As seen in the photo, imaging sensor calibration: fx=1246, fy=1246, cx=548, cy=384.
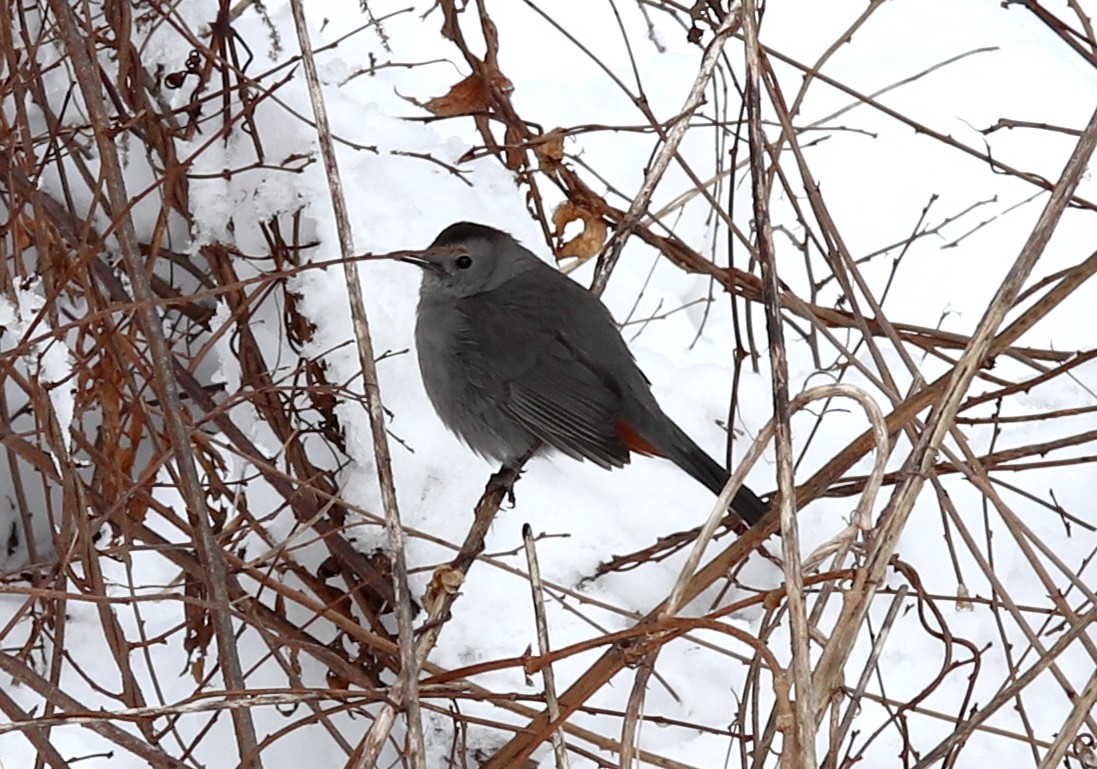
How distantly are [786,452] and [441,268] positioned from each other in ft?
A: 6.68

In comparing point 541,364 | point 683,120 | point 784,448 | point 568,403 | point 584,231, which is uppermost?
point 584,231

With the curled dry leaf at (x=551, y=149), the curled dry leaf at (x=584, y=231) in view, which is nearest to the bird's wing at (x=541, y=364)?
the curled dry leaf at (x=584, y=231)

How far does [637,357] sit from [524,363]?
608mm

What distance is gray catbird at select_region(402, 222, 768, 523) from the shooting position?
3314mm

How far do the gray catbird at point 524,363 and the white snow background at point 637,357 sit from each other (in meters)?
0.18

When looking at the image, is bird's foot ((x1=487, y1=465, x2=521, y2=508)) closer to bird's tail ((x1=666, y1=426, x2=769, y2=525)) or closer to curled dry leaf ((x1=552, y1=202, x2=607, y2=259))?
bird's tail ((x1=666, y1=426, x2=769, y2=525))

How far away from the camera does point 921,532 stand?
3.48 meters

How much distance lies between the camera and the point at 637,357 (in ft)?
13.2

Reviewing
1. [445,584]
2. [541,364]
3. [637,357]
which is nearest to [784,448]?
[445,584]

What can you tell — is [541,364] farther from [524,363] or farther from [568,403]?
[568,403]

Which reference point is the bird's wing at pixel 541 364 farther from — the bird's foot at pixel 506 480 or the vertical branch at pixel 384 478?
the vertical branch at pixel 384 478

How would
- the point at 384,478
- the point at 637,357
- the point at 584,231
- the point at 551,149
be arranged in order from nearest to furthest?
1. the point at 384,478
2. the point at 551,149
3. the point at 584,231
4. the point at 637,357

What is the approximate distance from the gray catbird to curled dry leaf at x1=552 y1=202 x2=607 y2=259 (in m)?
0.19

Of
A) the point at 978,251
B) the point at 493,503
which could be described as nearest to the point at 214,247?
the point at 493,503
